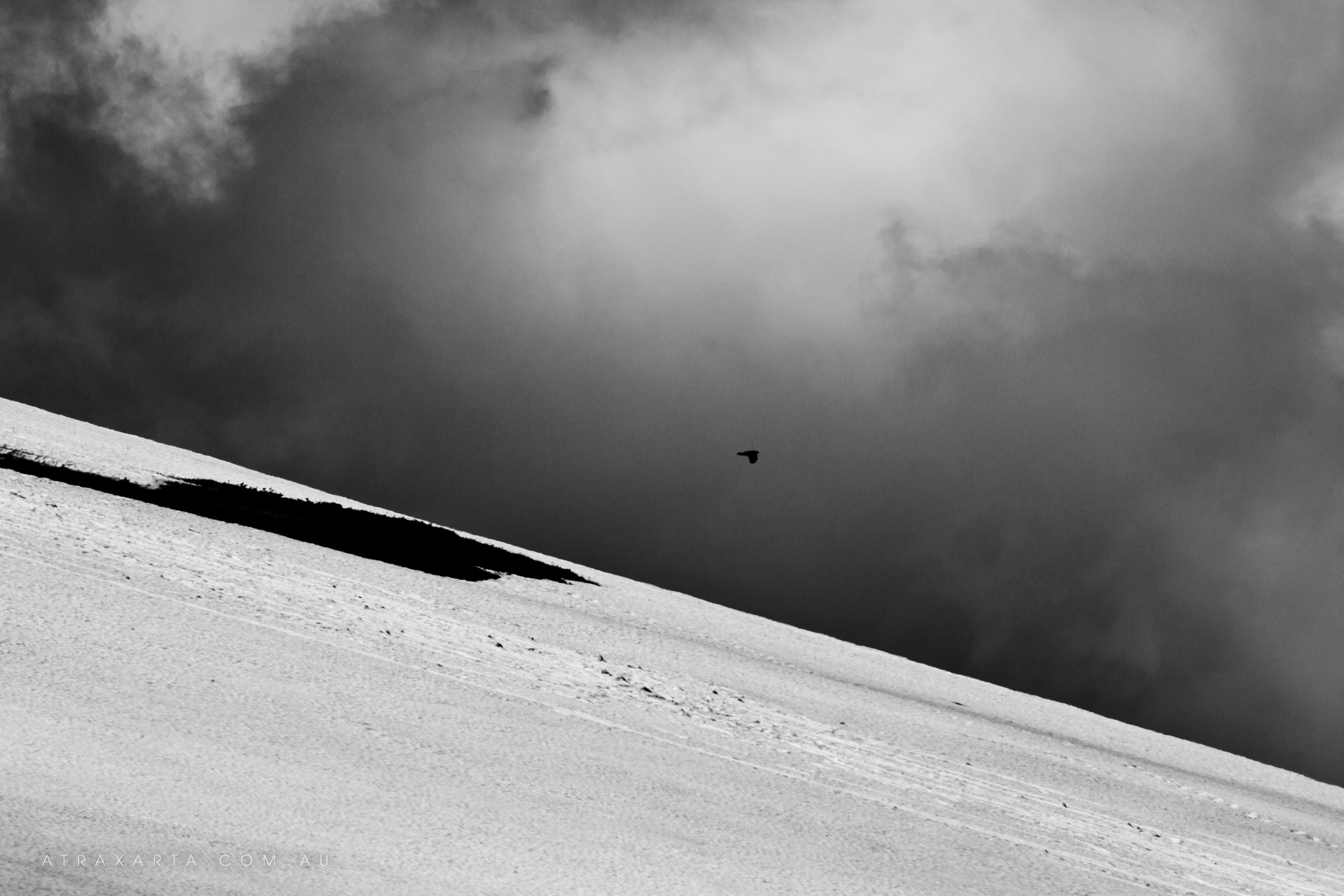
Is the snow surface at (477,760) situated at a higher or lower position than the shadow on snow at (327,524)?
lower

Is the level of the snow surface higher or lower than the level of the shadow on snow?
lower

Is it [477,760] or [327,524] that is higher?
[327,524]

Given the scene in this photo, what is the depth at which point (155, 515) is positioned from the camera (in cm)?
1917

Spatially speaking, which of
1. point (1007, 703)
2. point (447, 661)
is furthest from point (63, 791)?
point (1007, 703)

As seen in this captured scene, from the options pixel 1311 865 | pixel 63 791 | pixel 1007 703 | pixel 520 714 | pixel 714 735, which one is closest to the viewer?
pixel 63 791

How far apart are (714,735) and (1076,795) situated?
15.1 ft

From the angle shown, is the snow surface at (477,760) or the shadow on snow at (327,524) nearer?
the snow surface at (477,760)

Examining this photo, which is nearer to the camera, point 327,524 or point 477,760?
point 477,760

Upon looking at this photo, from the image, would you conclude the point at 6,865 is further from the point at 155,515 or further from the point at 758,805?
the point at 155,515

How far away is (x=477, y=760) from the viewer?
11.1 m

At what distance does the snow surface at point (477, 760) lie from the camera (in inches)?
338

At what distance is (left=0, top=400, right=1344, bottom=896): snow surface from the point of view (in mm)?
8578

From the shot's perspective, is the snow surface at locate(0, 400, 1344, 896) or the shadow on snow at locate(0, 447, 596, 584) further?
the shadow on snow at locate(0, 447, 596, 584)

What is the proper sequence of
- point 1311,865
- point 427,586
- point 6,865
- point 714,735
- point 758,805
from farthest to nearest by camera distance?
point 427,586 → point 1311,865 → point 714,735 → point 758,805 → point 6,865
